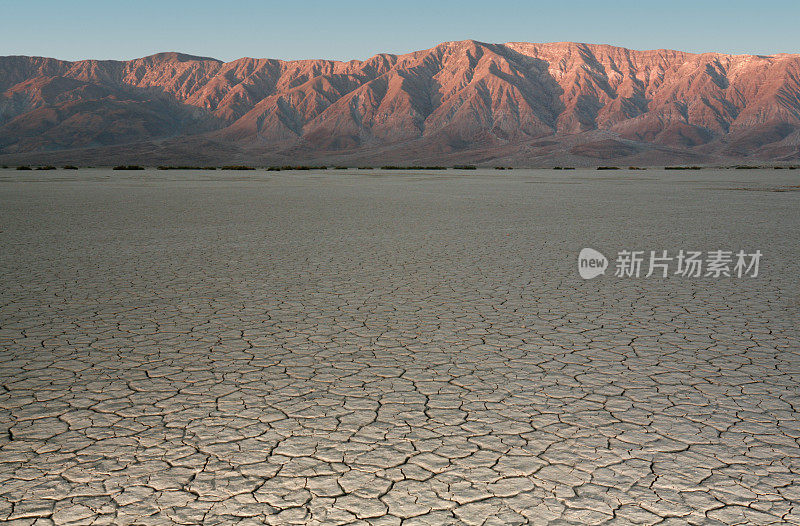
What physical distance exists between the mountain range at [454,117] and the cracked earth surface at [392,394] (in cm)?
12460

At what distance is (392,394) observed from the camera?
15.1 ft

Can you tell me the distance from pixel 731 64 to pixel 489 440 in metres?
212

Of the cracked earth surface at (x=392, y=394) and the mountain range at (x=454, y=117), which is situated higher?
the mountain range at (x=454, y=117)

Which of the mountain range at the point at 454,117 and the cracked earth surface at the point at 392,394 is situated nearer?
the cracked earth surface at the point at 392,394

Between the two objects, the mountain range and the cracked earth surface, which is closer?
the cracked earth surface

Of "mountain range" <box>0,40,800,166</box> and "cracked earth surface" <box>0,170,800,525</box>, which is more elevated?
"mountain range" <box>0,40,800,166</box>

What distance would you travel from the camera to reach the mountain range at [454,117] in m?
144

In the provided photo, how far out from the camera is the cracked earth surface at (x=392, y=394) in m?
3.20

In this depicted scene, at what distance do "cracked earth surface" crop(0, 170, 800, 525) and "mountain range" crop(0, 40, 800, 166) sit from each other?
4905 inches

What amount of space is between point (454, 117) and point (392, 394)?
536 feet

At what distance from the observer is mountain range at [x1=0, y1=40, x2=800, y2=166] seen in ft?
472

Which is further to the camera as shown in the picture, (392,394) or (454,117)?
(454,117)

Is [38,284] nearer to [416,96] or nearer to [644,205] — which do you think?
[644,205]

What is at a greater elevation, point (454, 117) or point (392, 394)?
point (454, 117)
